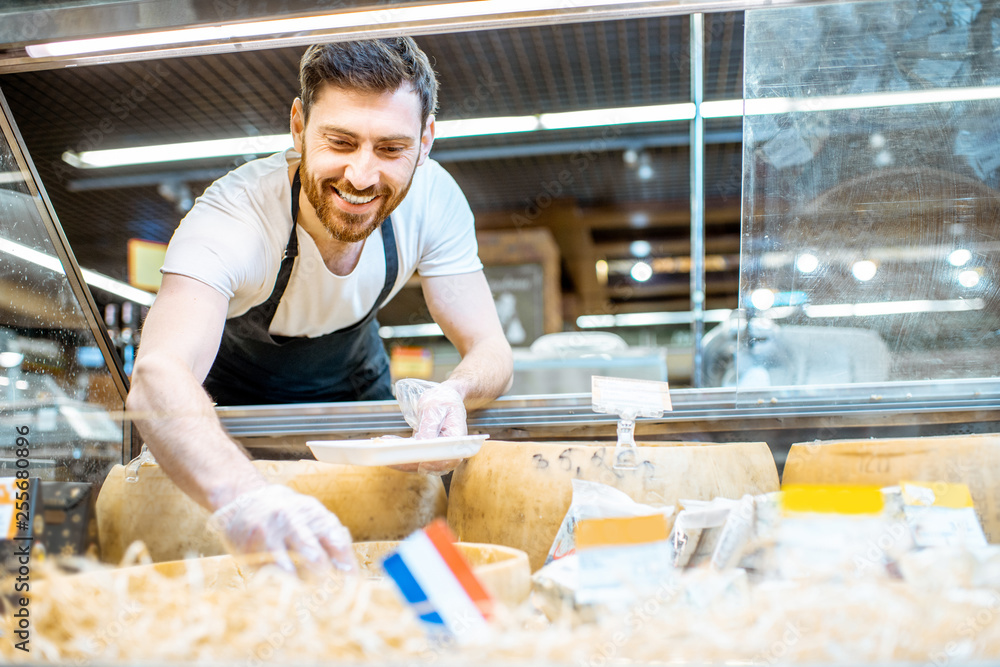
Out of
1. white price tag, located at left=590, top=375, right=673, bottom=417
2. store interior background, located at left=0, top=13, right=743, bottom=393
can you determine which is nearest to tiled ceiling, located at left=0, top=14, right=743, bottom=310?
store interior background, located at left=0, top=13, right=743, bottom=393

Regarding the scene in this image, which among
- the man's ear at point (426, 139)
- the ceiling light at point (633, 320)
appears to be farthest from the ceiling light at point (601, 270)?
the man's ear at point (426, 139)

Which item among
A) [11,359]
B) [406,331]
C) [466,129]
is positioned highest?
[466,129]

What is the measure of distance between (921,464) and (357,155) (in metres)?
0.84

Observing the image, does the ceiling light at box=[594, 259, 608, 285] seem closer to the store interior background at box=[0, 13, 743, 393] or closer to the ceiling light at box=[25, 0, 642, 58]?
the store interior background at box=[0, 13, 743, 393]

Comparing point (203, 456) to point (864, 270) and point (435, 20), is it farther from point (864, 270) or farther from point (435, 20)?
point (864, 270)

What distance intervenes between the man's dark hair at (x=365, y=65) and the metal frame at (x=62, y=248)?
45 cm

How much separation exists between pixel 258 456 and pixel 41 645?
13.7 inches

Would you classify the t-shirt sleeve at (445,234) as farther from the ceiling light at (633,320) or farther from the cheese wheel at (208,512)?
the ceiling light at (633,320)

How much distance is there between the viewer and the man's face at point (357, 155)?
1.12 metres

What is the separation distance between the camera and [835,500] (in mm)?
677

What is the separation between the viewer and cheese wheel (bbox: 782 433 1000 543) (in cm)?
77

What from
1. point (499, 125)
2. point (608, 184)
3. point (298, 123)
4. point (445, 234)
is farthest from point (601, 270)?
point (298, 123)

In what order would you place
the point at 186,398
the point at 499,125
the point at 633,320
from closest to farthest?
1. the point at 186,398
2. the point at 499,125
3. the point at 633,320

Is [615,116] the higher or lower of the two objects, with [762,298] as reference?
higher
